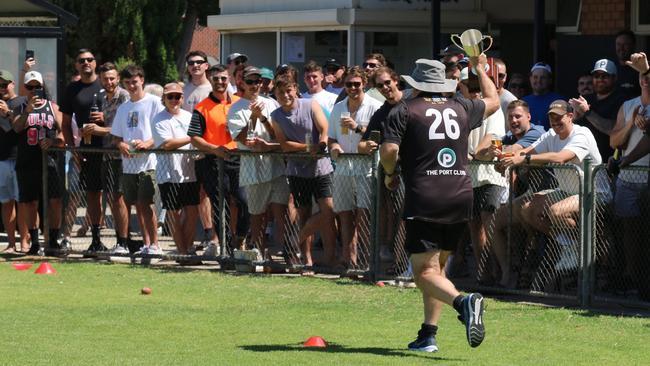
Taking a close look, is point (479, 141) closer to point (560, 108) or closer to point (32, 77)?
point (560, 108)

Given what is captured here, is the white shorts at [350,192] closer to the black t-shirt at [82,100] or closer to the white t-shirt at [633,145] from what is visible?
the white t-shirt at [633,145]

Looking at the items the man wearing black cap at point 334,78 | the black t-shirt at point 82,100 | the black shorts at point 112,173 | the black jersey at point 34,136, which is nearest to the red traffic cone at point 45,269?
the black shorts at point 112,173

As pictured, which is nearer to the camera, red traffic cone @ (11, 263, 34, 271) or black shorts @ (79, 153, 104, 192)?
red traffic cone @ (11, 263, 34, 271)

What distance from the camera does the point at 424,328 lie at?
33.7 ft

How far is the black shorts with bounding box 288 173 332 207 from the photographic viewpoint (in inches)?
583

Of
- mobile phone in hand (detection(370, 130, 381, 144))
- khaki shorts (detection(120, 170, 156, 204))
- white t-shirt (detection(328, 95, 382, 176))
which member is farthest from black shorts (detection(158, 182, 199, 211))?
mobile phone in hand (detection(370, 130, 381, 144))

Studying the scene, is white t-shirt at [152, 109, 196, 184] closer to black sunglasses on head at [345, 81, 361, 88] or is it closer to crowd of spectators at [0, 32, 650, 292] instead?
crowd of spectators at [0, 32, 650, 292]

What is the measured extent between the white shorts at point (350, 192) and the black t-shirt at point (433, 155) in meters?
3.96

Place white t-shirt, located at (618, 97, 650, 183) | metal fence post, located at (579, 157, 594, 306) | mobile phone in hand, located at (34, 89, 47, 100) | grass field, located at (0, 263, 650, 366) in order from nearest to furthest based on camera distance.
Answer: grass field, located at (0, 263, 650, 366)
white t-shirt, located at (618, 97, 650, 183)
metal fence post, located at (579, 157, 594, 306)
mobile phone in hand, located at (34, 89, 47, 100)

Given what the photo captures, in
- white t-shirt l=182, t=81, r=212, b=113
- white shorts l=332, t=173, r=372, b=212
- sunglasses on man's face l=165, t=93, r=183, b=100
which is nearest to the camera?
white shorts l=332, t=173, r=372, b=212

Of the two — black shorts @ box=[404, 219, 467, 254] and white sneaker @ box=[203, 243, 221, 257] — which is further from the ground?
black shorts @ box=[404, 219, 467, 254]

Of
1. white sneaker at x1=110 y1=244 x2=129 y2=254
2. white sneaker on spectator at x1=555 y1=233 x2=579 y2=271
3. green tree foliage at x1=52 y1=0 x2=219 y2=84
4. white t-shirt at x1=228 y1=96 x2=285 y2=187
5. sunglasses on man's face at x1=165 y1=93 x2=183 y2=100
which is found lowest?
white sneaker at x1=110 y1=244 x2=129 y2=254

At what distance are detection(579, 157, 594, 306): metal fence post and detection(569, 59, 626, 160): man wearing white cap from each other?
1.29 metres

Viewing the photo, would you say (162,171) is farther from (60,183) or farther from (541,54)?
(541,54)
